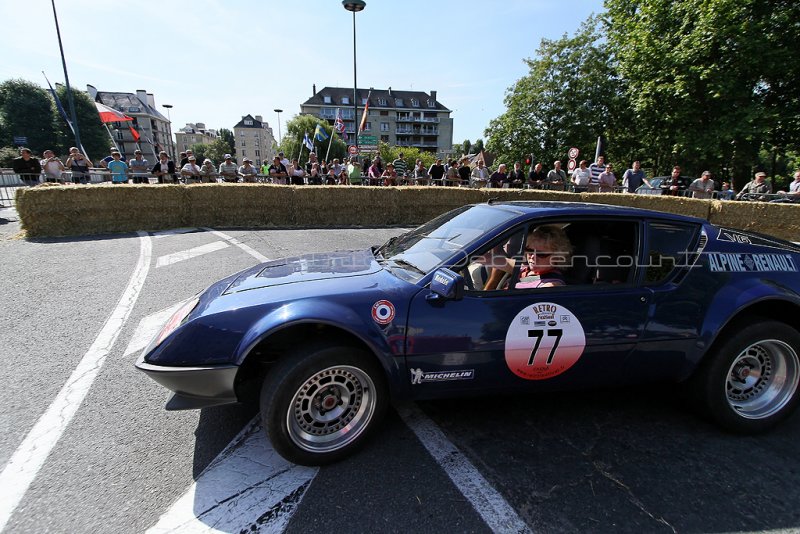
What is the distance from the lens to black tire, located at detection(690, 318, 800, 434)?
2.58m

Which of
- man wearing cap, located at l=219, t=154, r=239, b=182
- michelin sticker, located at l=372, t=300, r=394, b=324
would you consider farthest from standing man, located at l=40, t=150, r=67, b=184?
michelin sticker, located at l=372, t=300, r=394, b=324

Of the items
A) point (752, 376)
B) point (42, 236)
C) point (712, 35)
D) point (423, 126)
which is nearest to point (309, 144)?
point (42, 236)

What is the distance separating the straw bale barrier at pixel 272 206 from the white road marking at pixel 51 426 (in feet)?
24.0

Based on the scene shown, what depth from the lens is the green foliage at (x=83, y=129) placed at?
2224 inches

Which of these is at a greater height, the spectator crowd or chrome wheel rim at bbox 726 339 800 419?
the spectator crowd

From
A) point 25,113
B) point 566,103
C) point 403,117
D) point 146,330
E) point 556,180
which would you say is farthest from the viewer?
point 403,117

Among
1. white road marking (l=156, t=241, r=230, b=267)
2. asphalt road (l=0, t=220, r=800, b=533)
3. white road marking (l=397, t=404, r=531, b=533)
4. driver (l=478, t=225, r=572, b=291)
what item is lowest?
asphalt road (l=0, t=220, r=800, b=533)

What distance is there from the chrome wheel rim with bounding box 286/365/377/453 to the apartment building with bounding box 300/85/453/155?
9755 centimetres

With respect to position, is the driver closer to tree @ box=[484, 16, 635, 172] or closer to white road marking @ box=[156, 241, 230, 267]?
white road marking @ box=[156, 241, 230, 267]

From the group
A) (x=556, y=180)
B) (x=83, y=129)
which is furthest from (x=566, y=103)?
(x=83, y=129)

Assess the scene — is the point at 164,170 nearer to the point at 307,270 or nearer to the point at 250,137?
the point at 307,270

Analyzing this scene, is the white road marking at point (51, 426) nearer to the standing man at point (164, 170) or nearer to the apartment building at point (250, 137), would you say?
the standing man at point (164, 170)

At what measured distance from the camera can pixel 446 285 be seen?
219 centimetres

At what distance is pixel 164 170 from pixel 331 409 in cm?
1465
